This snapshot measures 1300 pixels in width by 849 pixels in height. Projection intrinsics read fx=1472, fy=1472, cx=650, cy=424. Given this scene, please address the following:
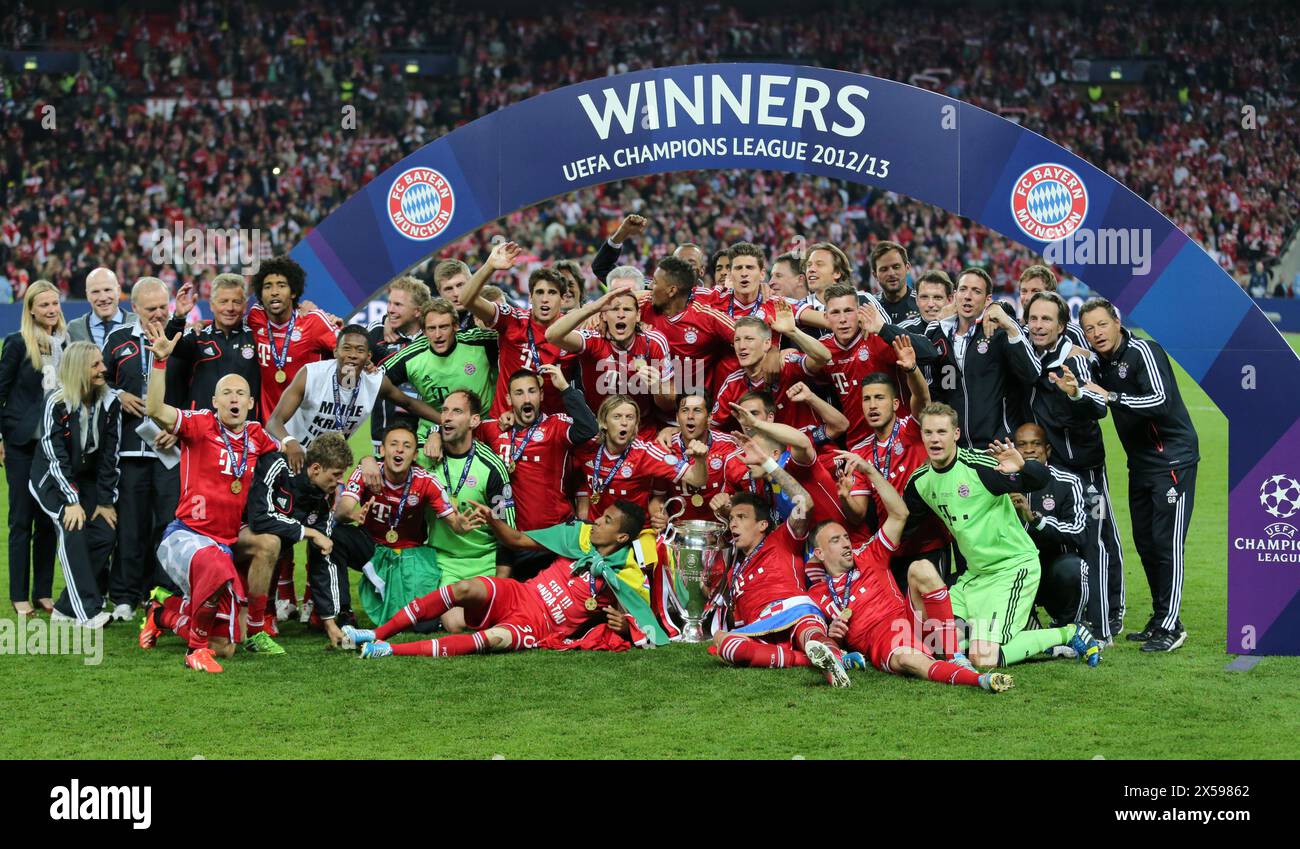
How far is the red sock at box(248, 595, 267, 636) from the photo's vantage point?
27.3 feet

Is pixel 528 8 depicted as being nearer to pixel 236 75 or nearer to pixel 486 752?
pixel 236 75

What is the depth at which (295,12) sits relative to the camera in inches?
1438

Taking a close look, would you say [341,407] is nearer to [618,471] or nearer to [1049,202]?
[618,471]

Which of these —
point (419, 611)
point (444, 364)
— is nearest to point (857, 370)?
point (444, 364)

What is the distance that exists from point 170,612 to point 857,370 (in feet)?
13.8

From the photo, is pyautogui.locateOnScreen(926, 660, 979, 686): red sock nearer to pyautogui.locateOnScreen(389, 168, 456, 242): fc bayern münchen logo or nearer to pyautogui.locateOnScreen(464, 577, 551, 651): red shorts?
pyautogui.locateOnScreen(464, 577, 551, 651): red shorts

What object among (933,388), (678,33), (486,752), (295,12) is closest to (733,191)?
(678,33)

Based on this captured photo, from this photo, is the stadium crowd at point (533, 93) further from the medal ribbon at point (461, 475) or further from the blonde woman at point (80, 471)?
the medal ribbon at point (461, 475)

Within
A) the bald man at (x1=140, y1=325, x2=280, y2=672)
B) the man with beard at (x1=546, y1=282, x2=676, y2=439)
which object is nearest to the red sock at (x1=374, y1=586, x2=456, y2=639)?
the bald man at (x1=140, y1=325, x2=280, y2=672)

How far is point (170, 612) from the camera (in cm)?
843

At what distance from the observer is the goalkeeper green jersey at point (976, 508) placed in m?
7.96

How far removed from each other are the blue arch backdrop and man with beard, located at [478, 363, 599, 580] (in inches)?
46.9

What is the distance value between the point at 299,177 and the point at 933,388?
25.7m

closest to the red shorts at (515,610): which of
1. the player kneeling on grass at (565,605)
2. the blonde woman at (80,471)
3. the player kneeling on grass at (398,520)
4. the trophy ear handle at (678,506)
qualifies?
the player kneeling on grass at (565,605)
